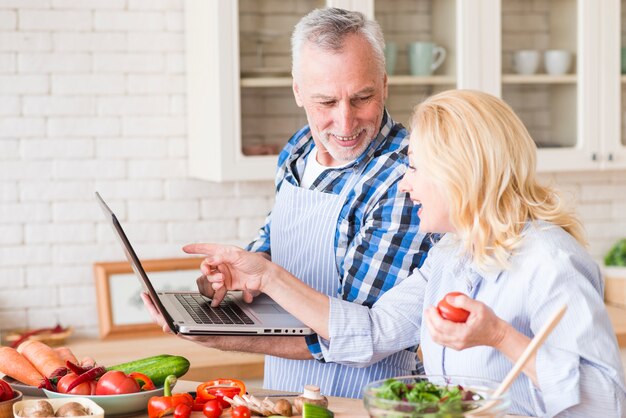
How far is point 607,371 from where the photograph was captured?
5.89ft

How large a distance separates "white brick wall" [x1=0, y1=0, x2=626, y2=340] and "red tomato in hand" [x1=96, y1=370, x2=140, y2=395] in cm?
168

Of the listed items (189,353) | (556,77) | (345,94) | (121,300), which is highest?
(556,77)

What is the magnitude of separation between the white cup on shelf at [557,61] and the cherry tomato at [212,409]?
242 centimetres

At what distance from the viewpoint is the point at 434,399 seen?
5.32 feet

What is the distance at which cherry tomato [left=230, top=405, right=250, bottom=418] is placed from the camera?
192 centimetres

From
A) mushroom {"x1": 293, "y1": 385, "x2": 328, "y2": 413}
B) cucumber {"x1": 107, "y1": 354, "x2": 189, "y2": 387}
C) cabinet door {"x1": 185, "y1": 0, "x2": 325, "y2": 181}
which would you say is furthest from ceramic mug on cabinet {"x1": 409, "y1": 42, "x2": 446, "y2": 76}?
mushroom {"x1": 293, "y1": 385, "x2": 328, "y2": 413}

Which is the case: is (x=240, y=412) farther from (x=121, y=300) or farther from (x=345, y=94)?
(x=121, y=300)

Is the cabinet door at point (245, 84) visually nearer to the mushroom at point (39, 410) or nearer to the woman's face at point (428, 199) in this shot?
the woman's face at point (428, 199)

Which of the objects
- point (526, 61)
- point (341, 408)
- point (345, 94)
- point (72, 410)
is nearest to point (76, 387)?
point (72, 410)

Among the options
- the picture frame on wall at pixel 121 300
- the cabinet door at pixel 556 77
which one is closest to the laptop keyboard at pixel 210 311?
the picture frame on wall at pixel 121 300

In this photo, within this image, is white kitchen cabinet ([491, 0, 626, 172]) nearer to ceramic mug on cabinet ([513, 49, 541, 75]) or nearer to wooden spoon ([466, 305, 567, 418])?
ceramic mug on cabinet ([513, 49, 541, 75])

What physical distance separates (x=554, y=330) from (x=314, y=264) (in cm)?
88

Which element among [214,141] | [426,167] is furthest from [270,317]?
[214,141]

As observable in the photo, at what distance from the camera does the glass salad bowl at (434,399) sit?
5.03 feet
